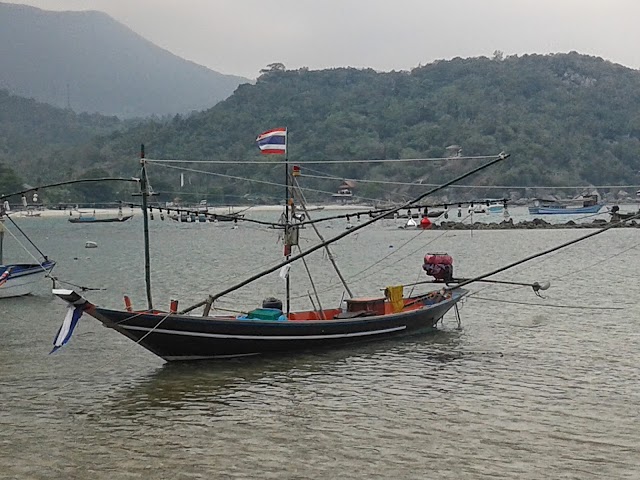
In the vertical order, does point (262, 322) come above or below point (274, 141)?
below

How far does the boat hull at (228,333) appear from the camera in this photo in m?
18.0

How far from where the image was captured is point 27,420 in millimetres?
15477

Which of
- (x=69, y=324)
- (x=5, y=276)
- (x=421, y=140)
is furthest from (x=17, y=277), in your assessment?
(x=421, y=140)

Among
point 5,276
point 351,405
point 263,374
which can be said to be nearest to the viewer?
point 351,405

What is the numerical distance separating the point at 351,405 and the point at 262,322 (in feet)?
12.9

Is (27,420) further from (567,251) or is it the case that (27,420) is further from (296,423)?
(567,251)

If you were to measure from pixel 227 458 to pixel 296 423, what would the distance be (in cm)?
222

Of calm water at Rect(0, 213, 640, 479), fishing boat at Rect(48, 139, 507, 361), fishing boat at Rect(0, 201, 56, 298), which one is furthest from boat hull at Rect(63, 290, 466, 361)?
fishing boat at Rect(0, 201, 56, 298)

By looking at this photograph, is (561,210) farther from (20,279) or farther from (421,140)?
(20,279)

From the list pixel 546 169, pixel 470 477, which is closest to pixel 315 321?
pixel 470 477

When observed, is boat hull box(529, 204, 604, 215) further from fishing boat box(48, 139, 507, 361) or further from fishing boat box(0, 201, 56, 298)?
fishing boat box(48, 139, 507, 361)

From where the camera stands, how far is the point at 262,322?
63.7ft

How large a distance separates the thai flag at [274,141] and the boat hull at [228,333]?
4.35 m

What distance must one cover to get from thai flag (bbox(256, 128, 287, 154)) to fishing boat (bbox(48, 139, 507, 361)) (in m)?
0.03
